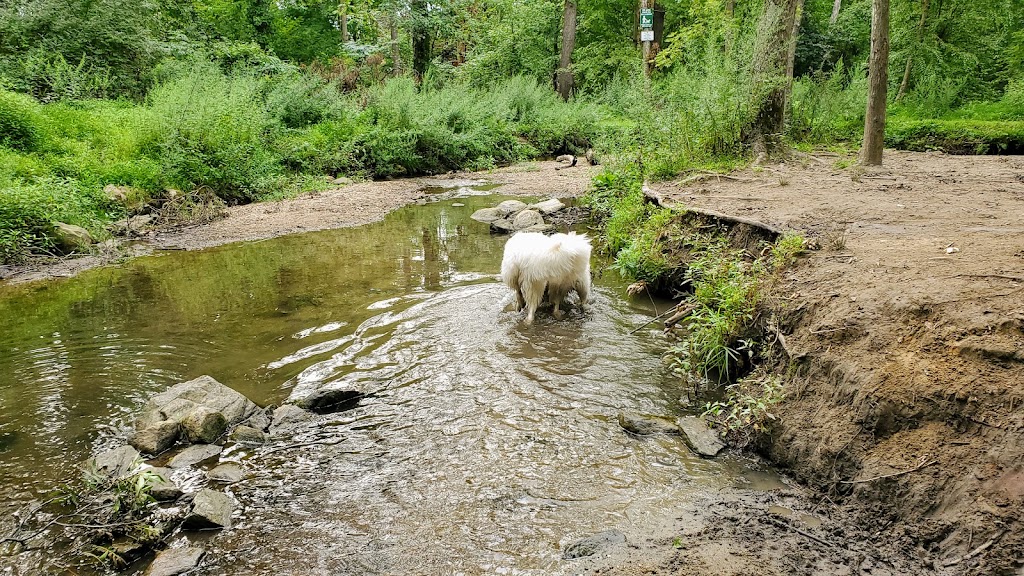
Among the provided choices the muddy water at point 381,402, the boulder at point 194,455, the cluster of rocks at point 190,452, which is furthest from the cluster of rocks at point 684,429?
the boulder at point 194,455

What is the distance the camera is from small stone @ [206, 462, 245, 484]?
411 cm

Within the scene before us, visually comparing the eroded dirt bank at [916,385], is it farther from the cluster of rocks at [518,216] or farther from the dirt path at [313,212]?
the dirt path at [313,212]

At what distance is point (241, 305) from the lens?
25.4 ft

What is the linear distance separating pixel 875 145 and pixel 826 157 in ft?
6.95

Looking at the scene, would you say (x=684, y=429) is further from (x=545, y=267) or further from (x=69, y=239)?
(x=69, y=239)

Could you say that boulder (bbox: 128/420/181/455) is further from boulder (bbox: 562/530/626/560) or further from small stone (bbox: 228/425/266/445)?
boulder (bbox: 562/530/626/560)

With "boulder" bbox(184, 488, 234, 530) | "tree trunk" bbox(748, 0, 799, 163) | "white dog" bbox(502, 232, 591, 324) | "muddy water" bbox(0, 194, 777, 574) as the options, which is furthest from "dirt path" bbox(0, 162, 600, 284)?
"boulder" bbox(184, 488, 234, 530)

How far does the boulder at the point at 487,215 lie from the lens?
12800 mm

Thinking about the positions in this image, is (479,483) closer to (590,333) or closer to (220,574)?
(220,574)

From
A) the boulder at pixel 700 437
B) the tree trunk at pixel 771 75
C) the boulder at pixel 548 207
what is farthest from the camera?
the boulder at pixel 548 207

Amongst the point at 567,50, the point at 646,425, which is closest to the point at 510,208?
the point at 646,425

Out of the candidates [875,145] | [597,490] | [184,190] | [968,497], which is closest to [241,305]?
[597,490]

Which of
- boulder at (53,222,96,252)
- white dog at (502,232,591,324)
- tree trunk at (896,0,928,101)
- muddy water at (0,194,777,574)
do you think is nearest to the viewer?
muddy water at (0,194,777,574)

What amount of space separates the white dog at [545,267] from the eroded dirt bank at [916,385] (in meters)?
2.28
